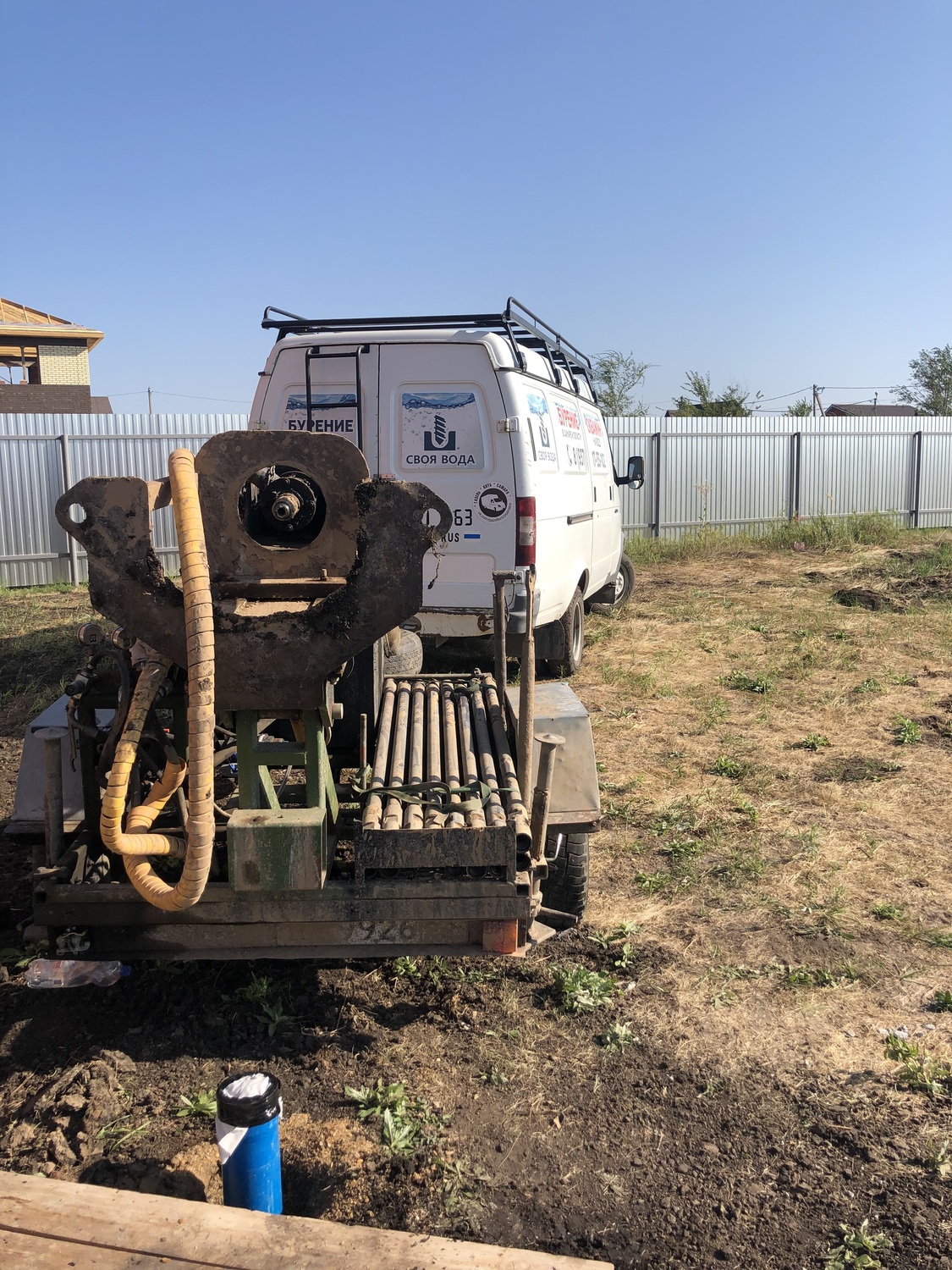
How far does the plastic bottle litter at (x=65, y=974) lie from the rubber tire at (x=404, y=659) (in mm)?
1810

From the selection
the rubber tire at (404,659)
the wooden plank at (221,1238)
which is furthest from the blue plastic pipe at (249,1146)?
the rubber tire at (404,659)

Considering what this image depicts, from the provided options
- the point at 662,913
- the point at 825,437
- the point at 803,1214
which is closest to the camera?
the point at 803,1214

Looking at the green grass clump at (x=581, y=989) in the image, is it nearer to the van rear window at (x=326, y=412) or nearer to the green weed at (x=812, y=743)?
the green weed at (x=812, y=743)

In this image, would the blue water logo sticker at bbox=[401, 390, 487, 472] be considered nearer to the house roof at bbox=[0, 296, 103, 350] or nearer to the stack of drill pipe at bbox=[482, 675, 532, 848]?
the stack of drill pipe at bbox=[482, 675, 532, 848]

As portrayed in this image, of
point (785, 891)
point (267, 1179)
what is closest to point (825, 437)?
point (785, 891)

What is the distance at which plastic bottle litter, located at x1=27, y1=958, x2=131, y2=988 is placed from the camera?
3145 millimetres

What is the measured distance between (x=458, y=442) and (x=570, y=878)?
11.1 ft

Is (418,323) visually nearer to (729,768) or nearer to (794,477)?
(729,768)

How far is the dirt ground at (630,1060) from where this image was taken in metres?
2.59

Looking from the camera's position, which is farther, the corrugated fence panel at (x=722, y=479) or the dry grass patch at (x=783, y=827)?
the corrugated fence panel at (x=722, y=479)

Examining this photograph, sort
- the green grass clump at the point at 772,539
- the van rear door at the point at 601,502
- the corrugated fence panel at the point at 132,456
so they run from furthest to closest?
the green grass clump at the point at 772,539, the corrugated fence panel at the point at 132,456, the van rear door at the point at 601,502

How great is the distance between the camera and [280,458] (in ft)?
10.5

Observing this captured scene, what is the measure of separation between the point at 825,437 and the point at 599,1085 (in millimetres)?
19011

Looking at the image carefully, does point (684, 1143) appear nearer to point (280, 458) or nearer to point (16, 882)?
point (280, 458)
